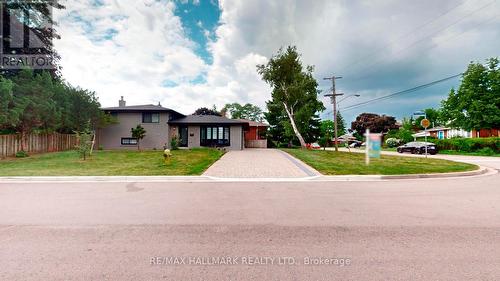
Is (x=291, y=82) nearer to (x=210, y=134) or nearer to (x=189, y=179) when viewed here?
(x=210, y=134)

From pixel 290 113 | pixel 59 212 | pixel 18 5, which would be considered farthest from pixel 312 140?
pixel 18 5

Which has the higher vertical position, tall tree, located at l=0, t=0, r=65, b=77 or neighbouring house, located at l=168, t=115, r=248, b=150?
tall tree, located at l=0, t=0, r=65, b=77

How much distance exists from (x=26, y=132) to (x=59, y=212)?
17.9 meters

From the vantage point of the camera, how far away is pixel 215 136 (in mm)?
26125

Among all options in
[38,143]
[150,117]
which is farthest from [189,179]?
[38,143]

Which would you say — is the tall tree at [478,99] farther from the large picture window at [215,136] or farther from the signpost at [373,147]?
the signpost at [373,147]

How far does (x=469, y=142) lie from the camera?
2514 centimetres

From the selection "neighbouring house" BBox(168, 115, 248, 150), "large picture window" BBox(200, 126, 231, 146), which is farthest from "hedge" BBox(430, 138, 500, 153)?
"large picture window" BBox(200, 126, 231, 146)

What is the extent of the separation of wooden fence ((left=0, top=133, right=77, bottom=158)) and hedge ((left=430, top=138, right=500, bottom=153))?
4378 centimetres

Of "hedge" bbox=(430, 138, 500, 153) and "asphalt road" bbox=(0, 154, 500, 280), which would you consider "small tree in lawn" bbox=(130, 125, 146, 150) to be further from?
"hedge" bbox=(430, 138, 500, 153)

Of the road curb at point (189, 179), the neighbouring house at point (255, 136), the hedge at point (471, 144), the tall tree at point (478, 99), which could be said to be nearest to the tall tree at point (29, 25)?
the road curb at point (189, 179)

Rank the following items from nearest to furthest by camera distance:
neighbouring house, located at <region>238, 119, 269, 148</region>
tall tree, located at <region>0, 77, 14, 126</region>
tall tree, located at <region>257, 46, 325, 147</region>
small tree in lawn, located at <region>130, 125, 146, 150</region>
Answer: tall tree, located at <region>0, 77, 14, 126</region>, small tree in lawn, located at <region>130, 125, 146, 150</region>, tall tree, located at <region>257, 46, 325, 147</region>, neighbouring house, located at <region>238, 119, 269, 148</region>

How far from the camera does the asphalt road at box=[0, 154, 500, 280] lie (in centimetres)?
280

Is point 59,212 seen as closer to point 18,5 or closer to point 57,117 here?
point 57,117
